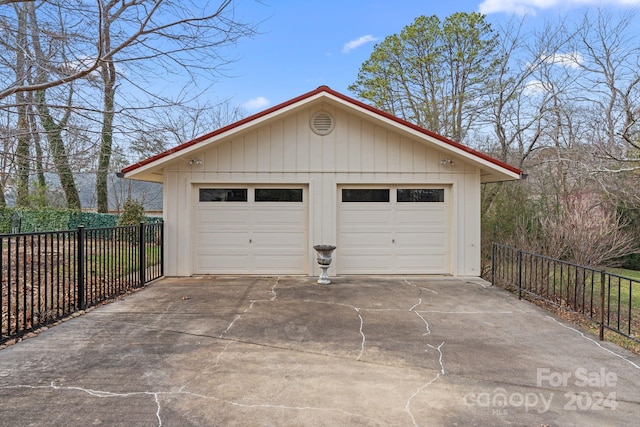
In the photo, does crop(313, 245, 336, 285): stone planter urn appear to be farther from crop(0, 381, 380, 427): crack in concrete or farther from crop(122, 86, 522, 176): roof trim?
crop(0, 381, 380, 427): crack in concrete

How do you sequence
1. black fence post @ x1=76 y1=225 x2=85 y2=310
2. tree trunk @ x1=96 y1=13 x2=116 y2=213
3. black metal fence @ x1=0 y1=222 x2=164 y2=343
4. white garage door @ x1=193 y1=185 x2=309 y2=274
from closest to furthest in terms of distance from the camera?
black metal fence @ x1=0 y1=222 x2=164 y2=343, tree trunk @ x1=96 y1=13 x2=116 y2=213, black fence post @ x1=76 y1=225 x2=85 y2=310, white garage door @ x1=193 y1=185 x2=309 y2=274

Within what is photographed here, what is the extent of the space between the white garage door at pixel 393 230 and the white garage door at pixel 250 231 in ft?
3.34

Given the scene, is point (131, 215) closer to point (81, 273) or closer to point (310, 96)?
point (81, 273)

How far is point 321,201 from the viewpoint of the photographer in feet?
26.9

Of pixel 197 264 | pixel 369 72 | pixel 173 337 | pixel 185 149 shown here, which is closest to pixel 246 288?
pixel 197 264

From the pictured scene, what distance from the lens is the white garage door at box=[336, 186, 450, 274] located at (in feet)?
27.3

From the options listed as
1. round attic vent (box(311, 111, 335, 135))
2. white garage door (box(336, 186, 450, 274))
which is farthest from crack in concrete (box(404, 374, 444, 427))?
round attic vent (box(311, 111, 335, 135))

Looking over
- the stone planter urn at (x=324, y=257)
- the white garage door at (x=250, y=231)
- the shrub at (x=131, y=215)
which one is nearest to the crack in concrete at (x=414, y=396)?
the stone planter urn at (x=324, y=257)

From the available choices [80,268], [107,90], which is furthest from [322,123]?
[80,268]

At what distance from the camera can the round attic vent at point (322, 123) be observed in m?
8.16

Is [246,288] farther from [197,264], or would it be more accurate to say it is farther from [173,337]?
[173,337]

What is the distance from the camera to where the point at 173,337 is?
4.38 meters

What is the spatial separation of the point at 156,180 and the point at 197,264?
2.54 m

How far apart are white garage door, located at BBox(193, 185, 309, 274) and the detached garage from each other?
0.9 inches
